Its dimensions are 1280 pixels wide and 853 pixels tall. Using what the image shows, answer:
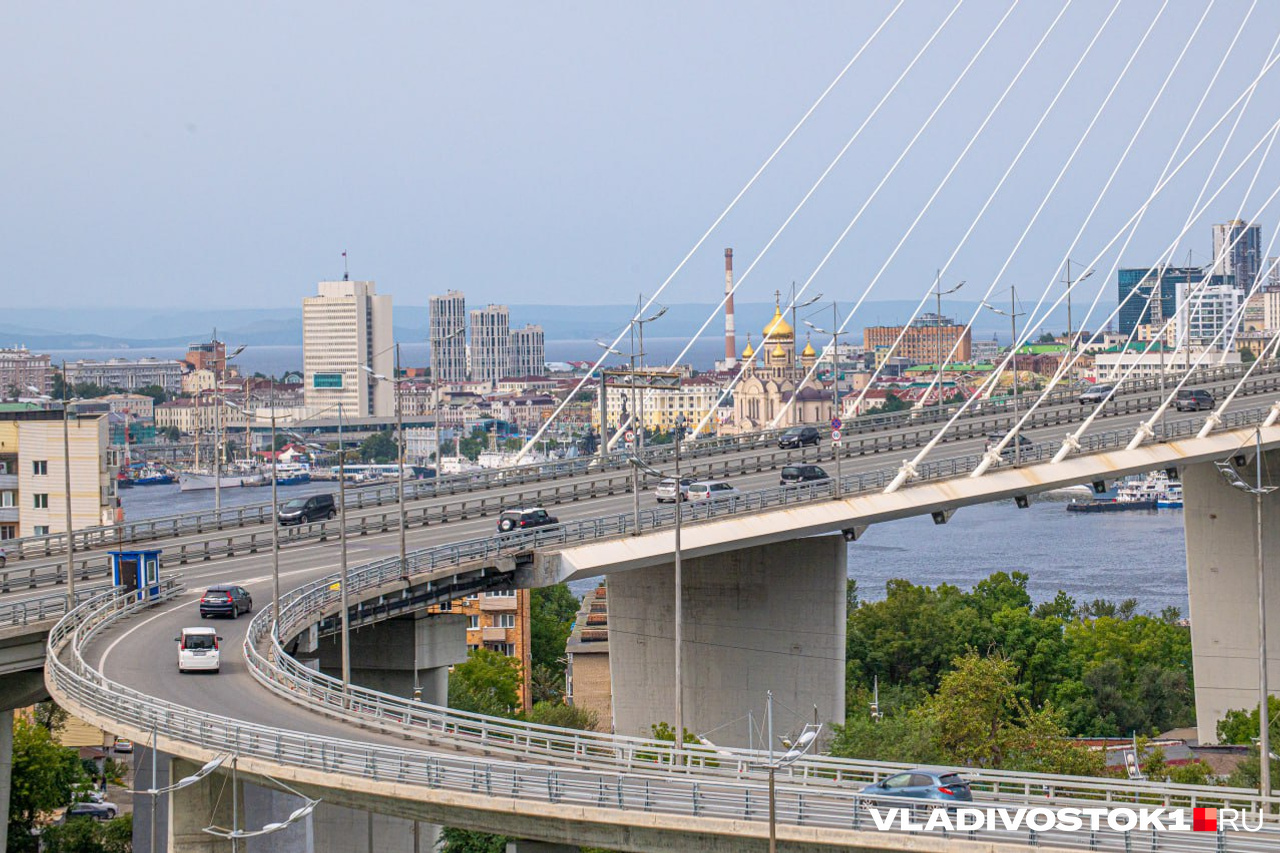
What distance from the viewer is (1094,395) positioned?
6869cm

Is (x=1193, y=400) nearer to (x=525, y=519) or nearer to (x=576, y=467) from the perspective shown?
(x=576, y=467)

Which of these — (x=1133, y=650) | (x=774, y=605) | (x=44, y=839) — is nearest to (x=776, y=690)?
(x=774, y=605)

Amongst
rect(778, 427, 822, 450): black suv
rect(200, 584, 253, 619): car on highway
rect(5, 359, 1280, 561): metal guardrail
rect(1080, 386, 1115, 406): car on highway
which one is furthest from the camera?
rect(1080, 386, 1115, 406): car on highway

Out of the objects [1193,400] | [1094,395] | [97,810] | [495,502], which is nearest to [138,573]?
[495,502]

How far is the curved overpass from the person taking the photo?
23609mm

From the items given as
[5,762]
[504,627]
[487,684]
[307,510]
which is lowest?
[487,684]

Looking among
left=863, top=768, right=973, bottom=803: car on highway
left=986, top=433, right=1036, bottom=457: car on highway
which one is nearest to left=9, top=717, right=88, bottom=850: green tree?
left=986, top=433, right=1036, bottom=457: car on highway

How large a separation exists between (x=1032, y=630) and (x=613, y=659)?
29.4 m

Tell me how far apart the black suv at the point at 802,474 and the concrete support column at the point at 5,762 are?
70.2 ft

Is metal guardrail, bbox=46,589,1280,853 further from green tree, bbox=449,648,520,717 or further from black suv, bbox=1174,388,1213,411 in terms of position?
black suv, bbox=1174,388,1213,411

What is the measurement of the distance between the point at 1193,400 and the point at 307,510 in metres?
30.7

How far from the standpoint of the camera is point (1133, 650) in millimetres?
78312

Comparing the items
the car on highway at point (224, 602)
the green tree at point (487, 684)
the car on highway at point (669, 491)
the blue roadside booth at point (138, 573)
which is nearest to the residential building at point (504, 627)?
the green tree at point (487, 684)

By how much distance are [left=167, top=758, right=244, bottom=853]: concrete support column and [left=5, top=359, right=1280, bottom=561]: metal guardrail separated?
55.1 feet
